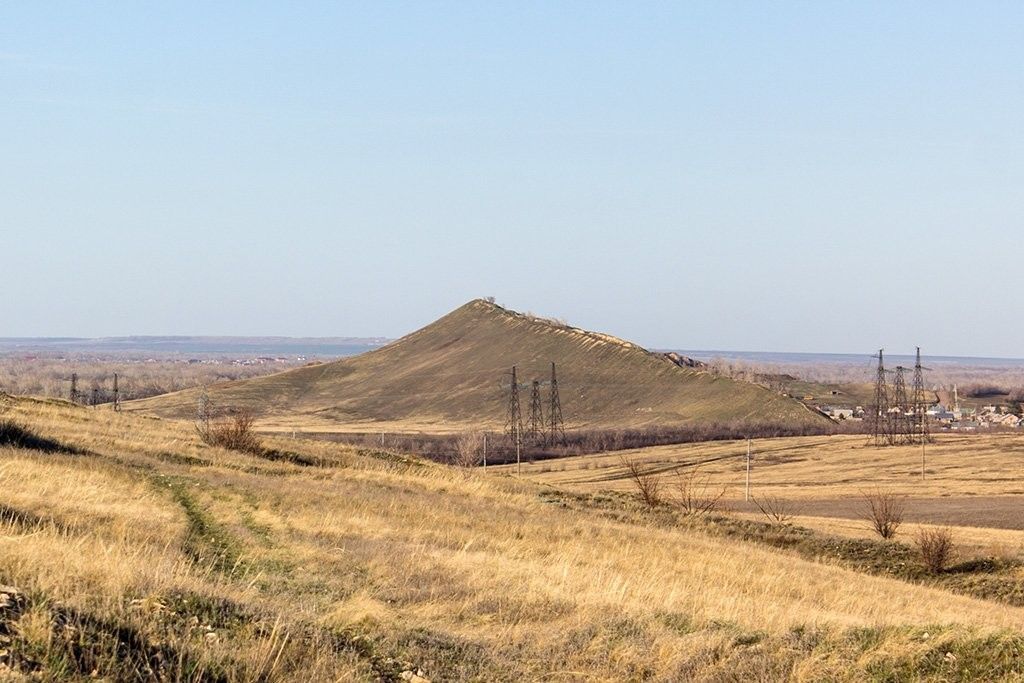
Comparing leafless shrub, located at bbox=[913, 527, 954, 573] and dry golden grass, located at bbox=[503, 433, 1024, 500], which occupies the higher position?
leafless shrub, located at bbox=[913, 527, 954, 573]

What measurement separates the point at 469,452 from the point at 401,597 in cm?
8334

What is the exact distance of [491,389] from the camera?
160 m

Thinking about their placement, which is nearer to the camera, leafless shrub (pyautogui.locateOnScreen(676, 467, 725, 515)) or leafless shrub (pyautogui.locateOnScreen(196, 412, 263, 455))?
leafless shrub (pyautogui.locateOnScreen(196, 412, 263, 455))

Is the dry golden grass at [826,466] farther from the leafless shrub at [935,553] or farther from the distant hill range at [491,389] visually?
the leafless shrub at [935,553]

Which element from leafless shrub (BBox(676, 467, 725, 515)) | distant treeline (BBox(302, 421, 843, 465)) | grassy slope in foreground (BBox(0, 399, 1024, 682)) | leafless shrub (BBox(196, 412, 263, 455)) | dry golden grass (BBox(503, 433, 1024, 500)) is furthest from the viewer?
distant treeline (BBox(302, 421, 843, 465))

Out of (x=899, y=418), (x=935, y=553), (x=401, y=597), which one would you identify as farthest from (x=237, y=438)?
(x=899, y=418)

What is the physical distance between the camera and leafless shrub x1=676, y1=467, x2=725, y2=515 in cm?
5022

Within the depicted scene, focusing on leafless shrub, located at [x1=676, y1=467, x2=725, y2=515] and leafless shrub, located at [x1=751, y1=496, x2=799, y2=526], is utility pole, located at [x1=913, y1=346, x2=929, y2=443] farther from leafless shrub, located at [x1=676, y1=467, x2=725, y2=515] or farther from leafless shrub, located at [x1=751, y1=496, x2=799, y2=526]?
leafless shrub, located at [x1=751, y1=496, x2=799, y2=526]

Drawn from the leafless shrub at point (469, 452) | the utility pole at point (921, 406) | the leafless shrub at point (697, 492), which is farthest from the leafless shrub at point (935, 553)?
the utility pole at point (921, 406)

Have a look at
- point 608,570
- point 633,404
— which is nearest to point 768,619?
point 608,570

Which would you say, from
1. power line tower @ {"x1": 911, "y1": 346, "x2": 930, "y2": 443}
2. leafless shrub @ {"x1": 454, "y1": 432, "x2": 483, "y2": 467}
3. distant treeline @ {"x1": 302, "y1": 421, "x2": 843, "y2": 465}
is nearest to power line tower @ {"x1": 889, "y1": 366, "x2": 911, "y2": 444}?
power line tower @ {"x1": 911, "y1": 346, "x2": 930, "y2": 443}

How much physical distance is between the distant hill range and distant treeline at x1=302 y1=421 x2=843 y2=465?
15.0 feet

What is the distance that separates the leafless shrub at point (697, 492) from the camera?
5022 centimetres

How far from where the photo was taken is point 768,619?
544 inches
